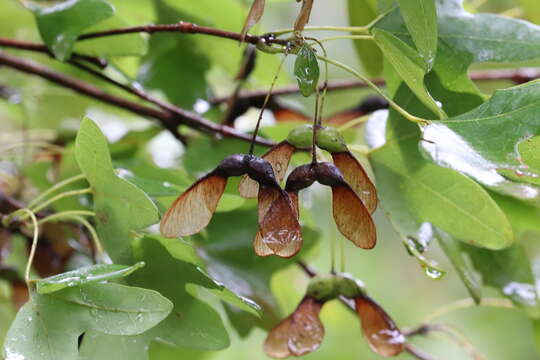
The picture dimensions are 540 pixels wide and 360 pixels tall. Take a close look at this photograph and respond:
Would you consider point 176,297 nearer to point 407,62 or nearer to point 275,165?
point 275,165

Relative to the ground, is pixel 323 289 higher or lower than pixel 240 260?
higher

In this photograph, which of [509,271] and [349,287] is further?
[509,271]

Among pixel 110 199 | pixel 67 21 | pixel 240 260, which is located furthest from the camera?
pixel 240 260

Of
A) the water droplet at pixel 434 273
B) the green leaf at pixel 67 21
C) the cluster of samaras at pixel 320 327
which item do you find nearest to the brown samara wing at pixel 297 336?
the cluster of samaras at pixel 320 327

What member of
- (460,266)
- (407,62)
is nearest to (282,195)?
(407,62)

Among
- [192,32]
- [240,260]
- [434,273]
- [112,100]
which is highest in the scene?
[192,32]

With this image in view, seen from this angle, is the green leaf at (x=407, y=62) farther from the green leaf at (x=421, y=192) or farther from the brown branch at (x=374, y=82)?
the brown branch at (x=374, y=82)

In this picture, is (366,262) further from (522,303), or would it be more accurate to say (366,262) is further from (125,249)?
(125,249)
